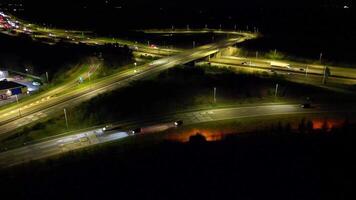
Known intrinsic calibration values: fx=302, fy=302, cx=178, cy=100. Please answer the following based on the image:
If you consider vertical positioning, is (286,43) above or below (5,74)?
above

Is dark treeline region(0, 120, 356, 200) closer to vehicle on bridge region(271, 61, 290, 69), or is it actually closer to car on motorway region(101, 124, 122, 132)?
car on motorway region(101, 124, 122, 132)

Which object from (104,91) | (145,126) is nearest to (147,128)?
(145,126)

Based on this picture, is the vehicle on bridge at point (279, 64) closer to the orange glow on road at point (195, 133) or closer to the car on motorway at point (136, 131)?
the orange glow on road at point (195, 133)

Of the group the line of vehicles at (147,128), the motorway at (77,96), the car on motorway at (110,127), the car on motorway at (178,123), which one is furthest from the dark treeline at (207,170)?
the motorway at (77,96)

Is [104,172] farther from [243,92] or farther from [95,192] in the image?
[243,92]

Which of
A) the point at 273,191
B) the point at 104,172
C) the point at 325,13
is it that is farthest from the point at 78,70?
the point at 325,13
